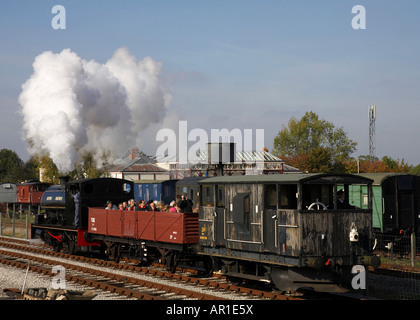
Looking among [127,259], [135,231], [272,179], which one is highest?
[272,179]

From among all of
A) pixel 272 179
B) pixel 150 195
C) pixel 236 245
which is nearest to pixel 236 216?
pixel 236 245

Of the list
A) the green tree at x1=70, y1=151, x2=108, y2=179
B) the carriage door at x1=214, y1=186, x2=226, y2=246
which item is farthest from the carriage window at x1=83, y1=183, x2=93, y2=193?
the green tree at x1=70, y1=151, x2=108, y2=179

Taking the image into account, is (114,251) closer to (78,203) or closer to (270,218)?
(78,203)

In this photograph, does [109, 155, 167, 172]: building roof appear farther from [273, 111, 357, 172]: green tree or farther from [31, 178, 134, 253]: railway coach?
[31, 178, 134, 253]: railway coach

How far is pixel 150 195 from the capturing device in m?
46.6

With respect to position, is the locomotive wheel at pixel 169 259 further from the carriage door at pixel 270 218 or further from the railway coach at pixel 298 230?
the carriage door at pixel 270 218

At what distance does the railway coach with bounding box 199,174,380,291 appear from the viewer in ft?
42.9

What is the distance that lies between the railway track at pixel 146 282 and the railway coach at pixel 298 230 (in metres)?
0.55

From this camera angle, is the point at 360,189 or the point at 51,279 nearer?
the point at 51,279

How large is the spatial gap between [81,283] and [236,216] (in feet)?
18.0

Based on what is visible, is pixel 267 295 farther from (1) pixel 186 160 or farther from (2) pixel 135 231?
(1) pixel 186 160

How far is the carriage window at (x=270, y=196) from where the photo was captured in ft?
45.6
